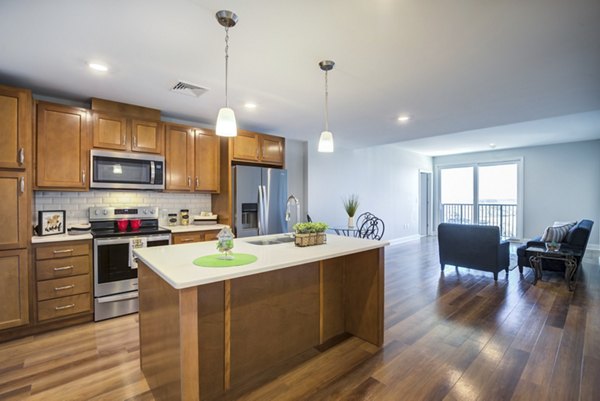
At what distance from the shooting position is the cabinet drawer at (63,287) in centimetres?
274

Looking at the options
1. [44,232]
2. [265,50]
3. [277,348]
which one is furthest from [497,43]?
[44,232]

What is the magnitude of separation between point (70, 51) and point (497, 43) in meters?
3.13

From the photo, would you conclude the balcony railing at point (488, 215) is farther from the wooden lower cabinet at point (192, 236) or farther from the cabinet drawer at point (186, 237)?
the cabinet drawer at point (186, 237)

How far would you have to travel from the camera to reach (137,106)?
3451 millimetres

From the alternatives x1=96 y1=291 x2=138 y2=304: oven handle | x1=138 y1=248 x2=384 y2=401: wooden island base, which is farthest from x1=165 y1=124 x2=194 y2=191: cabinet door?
x1=138 y1=248 x2=384 y2=401: wooden island base

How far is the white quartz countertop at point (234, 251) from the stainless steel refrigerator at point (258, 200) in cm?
144

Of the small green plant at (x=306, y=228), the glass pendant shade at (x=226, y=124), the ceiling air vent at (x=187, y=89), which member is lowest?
the small green plant at (x=306, y=228)

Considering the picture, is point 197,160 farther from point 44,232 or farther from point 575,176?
point 575,176

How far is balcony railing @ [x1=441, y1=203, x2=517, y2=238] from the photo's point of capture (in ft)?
25.2

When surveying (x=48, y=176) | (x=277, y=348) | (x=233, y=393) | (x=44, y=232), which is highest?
(x=48, y=176)

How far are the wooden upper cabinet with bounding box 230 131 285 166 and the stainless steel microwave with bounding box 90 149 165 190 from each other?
966mm

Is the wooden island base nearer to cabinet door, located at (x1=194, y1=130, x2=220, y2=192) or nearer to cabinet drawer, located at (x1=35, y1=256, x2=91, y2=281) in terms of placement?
cabinet drawer, located at (x1=35, y1=256, x2=91, y2=281)

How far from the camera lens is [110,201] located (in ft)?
11.6

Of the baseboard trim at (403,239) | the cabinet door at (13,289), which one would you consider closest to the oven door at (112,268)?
the cabinet door at (13,289)
